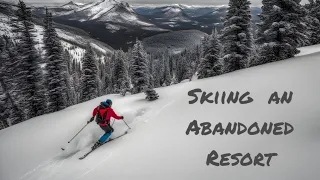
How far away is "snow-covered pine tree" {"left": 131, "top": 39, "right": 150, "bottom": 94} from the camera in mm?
31062

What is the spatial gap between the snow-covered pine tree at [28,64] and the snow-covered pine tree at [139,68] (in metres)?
12.3

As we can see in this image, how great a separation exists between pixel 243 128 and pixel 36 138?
35.8ft

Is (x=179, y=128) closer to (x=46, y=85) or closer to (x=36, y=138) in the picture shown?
(x=36, y=138)

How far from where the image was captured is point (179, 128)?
8.71 metres

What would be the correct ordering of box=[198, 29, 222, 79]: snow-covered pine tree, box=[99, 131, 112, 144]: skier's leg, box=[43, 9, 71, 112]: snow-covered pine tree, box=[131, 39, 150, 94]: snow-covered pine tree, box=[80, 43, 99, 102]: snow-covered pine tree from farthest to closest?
box=[80, 43, 99, 102]: snow-covered pine tree, box=[131, 39, 150, 94]: snow-covered pine tree, box=[198, 29, 222, 79]: snow-covered pine tree, box=[43, 9, 71, 112]: snow-covered pine tree, box=[99, 131, 112, 144]: skier's leg

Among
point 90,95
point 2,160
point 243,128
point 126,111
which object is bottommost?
point 90,95

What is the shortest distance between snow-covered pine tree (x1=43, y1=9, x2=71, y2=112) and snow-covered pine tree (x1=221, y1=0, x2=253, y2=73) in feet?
64.9

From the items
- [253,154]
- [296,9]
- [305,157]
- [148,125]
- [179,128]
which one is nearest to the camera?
[305,157]

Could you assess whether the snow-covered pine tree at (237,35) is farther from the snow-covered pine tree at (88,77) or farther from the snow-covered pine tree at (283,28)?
the snow-covered pine tree at (88,77)

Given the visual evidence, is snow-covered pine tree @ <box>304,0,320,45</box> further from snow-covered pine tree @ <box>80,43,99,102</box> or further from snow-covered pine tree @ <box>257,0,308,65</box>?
snow-covered pine tree @ <box>80,43,99,102</box>

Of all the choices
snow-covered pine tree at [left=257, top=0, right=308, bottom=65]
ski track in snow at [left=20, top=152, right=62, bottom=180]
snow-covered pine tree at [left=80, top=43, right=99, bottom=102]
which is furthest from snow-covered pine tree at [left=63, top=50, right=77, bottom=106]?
snow-covered pine tree at [left=257, top=0, right=308, bottom=65]

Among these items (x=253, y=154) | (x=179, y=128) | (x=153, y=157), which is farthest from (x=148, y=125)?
(x=253, y=154)

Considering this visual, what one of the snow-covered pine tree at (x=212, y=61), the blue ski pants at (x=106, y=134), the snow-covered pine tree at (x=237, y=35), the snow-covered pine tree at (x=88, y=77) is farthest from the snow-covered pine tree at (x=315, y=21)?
the blue ski pants at (x=106, y=134)

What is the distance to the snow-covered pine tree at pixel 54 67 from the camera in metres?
25.3
